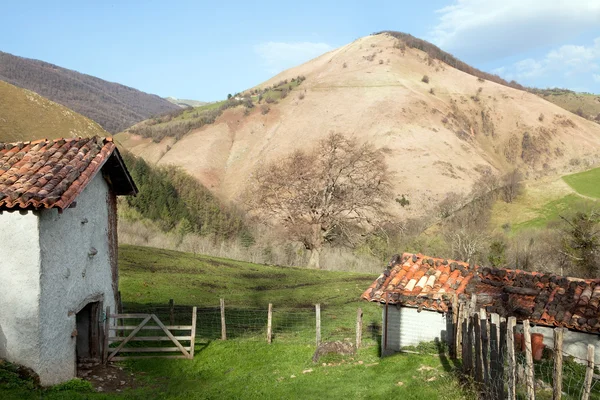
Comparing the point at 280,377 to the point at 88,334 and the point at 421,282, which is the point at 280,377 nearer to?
the point at 421,282

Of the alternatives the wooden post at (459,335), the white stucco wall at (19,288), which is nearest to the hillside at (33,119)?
the white stucco wall at (19,288)

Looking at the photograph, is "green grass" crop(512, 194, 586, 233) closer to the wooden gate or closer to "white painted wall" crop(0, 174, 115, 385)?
the wooden gate

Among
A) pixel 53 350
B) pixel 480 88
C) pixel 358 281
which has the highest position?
pixel 480 88

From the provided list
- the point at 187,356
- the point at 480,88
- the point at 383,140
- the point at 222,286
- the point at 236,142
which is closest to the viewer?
the point at 187,356

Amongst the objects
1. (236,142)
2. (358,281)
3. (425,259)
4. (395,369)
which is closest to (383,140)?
(236,142)

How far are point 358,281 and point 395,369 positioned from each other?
81.8ft

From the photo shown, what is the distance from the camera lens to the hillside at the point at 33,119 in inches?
2997

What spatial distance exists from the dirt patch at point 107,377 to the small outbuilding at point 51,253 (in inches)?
22.7

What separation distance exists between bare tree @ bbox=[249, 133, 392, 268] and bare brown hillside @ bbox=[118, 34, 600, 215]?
132ft

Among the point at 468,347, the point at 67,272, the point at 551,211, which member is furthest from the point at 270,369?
the point at 551,211

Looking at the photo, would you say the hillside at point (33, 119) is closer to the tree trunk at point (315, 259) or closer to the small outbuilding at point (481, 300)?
the tree trunk at point (315, 259)

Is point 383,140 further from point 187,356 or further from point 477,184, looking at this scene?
point 187,356

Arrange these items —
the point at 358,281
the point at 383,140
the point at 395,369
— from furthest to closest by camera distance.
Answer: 1. the point at 383,140
2. the point at 358,281
3. the point at 395,369

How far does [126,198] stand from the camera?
67.5 meters
